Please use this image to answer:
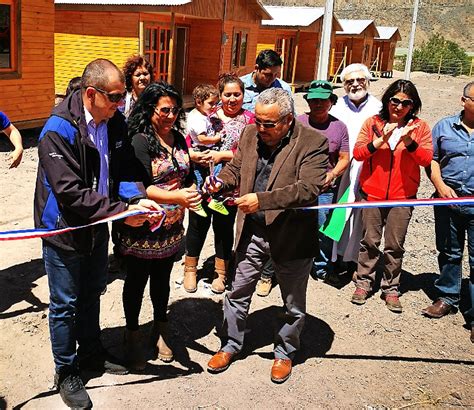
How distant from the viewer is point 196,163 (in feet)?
15.2

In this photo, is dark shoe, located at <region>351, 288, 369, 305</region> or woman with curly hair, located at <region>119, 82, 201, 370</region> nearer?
woman with curly hair, located at <region>119, 82, 201, 370</region>

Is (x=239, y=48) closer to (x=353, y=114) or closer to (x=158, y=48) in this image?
(x=158, y=48)

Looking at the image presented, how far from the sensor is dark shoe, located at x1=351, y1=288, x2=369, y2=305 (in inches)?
193

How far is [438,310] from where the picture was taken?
4766mm

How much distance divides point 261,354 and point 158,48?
541 inches

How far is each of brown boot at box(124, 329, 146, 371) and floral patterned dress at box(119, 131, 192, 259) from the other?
62 centimetres

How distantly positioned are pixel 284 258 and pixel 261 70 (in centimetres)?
214

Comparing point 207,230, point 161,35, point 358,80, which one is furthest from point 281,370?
point 161,35

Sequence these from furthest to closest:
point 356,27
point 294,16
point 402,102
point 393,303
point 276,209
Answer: point 356,27, point 294,16, point 393,303, point 402,102, point 276,209

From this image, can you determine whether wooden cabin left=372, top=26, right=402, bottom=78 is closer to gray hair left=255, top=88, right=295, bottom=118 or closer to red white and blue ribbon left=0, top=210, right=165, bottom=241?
gray hair left=255, top=88, right=295, bottom=118

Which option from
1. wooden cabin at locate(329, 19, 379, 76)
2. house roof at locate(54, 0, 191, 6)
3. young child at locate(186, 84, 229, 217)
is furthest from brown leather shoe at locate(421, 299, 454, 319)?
wooden cabin at locate(329, 19, 379, 76)

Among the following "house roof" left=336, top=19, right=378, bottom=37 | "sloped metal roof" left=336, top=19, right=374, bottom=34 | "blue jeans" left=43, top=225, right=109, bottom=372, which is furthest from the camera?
"sloped metal roof" left=336, top=19, right=374, bottom=34

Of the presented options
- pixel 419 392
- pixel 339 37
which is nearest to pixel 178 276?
pixel 419 392

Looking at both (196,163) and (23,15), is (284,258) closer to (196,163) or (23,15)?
(196,163)
